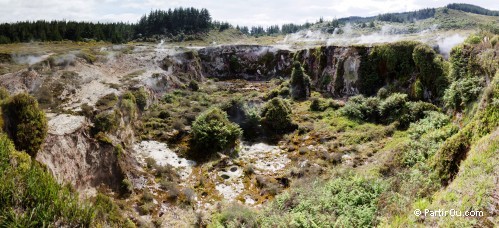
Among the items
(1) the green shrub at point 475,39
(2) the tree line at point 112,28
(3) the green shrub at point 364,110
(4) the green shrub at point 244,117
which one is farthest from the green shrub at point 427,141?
(2) the tree line at point 112,28

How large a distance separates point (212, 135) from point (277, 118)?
6.79 meters

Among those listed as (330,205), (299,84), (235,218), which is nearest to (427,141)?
(330,205)

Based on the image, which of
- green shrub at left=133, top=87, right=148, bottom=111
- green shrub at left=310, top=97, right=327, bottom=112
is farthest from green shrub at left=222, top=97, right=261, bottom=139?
green shrub at left=133, top=87, right=148, bottom=111

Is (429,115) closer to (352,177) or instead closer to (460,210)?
(352,177)

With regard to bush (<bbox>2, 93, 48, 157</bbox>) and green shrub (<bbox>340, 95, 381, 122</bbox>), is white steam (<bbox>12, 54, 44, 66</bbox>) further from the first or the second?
green shrub (<bbox>340, 95, 381, 122</bbox>)

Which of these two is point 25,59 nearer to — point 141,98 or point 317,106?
point 141,98

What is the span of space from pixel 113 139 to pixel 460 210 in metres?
19.8

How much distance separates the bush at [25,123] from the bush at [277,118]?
17670 millimetres

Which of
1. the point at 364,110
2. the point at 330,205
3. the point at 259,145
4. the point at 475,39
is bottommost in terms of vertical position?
the point at 259,145

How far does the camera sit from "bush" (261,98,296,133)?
28.9 m

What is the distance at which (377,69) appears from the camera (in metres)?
36.5

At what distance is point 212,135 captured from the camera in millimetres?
24906

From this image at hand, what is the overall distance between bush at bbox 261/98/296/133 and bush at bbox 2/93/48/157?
17.7 m

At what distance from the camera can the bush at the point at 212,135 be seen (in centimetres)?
2470
